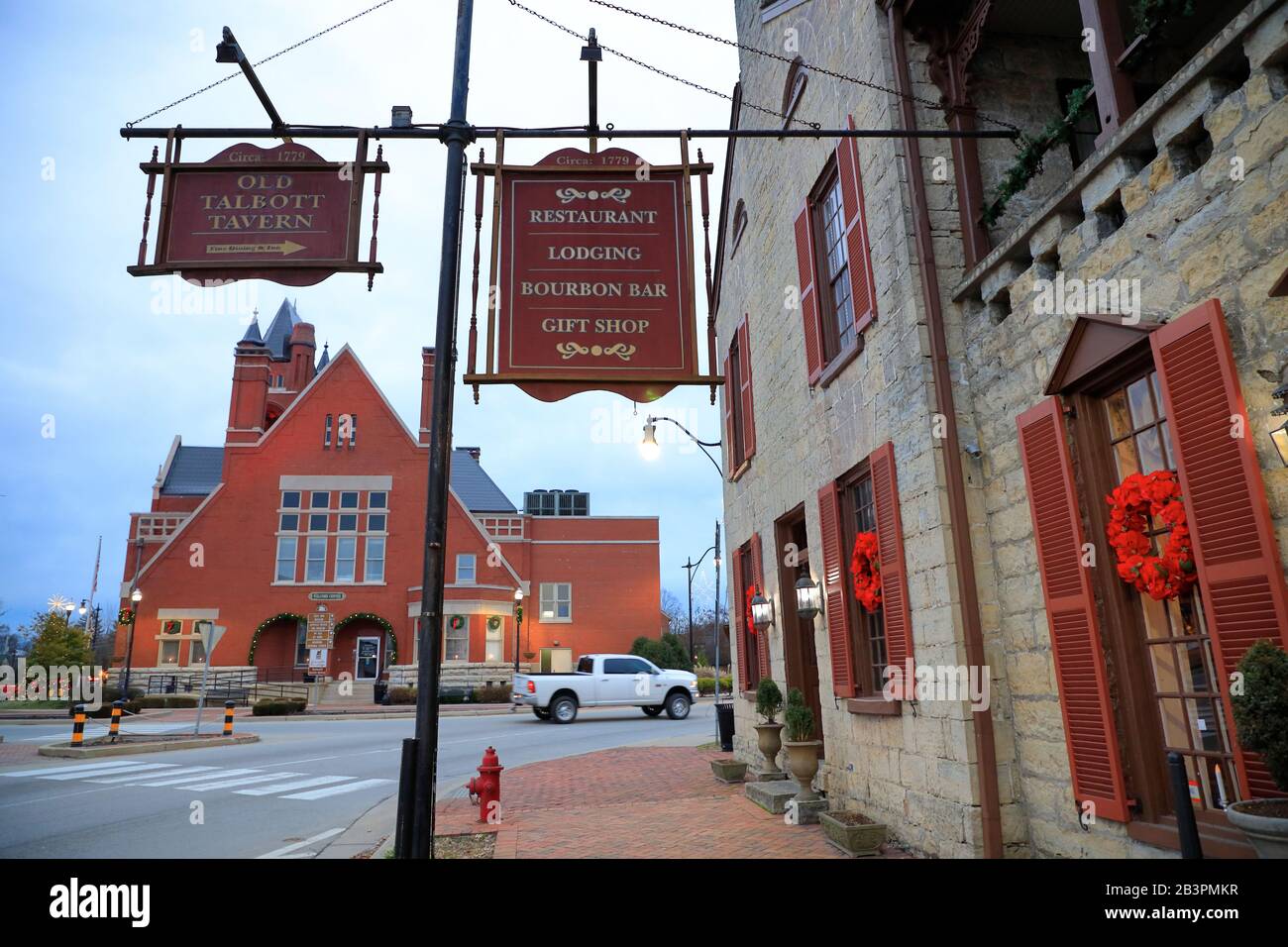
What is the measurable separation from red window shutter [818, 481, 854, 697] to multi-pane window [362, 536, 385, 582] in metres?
31.9

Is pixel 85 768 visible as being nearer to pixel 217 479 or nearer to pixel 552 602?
pixel 552 602

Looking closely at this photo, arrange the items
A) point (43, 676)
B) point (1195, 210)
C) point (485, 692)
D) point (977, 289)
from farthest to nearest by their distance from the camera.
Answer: point (43, 676) < point (485, 692) < point (977, 289) < point (1195, 210)

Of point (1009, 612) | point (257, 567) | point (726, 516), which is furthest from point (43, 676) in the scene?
point (1009, 612)

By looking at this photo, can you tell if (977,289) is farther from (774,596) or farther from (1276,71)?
(774,596)

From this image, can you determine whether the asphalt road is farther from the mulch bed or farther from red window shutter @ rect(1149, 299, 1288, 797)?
red window shutter @ rect(1149, 299, 1288, 797)

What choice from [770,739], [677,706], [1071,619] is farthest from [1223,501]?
[677,706]

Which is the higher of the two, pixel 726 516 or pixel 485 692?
pixel 726 516

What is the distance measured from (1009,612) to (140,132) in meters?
7.19

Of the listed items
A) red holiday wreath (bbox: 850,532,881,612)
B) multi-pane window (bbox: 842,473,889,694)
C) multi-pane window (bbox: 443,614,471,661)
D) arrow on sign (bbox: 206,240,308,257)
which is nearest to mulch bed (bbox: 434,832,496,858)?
multi-pane window (bbox: 842,473,889,694)

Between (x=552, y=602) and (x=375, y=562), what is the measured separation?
9.72m

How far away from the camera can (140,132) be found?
566cm

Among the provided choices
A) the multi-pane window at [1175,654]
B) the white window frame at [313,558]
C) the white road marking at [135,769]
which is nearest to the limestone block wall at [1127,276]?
the multi-pane window at [1175,654]

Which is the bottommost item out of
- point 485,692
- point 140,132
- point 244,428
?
point 485,692

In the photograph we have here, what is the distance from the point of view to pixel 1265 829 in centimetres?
287
